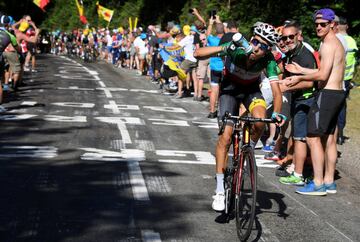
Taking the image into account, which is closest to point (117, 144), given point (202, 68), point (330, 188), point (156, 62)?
point (330, 188)

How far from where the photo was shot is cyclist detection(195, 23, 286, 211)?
5836 mm

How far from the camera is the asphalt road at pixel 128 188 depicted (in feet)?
18.3

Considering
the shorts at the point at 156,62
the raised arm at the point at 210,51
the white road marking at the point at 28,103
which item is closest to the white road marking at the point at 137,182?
the raised arm at the point at 210,51

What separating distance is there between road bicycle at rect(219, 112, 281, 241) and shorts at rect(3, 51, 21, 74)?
36.3 feet

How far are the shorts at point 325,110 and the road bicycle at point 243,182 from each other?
1822 millimetres

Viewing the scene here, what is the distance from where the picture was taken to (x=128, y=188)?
700cm

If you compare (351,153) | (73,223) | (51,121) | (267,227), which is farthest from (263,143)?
(73,223)

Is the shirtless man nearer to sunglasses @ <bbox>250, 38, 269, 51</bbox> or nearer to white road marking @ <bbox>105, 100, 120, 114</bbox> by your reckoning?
sunglasses @ <bbox>250, 38, 269, 51</bbox>

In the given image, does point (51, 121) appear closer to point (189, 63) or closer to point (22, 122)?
point (22, 122)

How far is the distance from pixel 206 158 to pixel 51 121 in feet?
13.4

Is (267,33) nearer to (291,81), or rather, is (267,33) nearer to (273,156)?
(291,81)

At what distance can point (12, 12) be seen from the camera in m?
60.6

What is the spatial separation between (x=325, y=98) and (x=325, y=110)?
15 centimetres

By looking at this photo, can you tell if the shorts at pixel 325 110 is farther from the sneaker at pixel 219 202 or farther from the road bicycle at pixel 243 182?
the sneaker at pixel 219 202
